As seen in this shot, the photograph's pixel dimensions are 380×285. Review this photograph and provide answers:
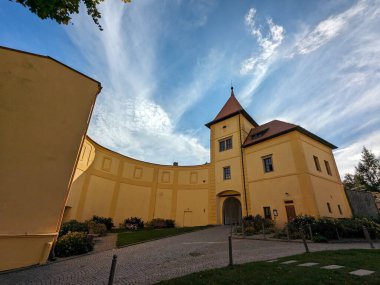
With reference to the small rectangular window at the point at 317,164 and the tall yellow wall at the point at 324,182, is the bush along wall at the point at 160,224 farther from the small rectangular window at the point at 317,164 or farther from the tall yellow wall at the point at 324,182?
the small rectangular window at the point at 317,164

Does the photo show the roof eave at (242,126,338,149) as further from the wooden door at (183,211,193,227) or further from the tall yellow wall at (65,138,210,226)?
the wooden door at (183,211,193,227)

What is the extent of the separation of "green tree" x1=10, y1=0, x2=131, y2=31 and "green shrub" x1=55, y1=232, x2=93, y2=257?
9.27m

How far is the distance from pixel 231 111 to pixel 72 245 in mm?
21615

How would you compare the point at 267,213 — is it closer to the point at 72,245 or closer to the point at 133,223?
the point at 133,223

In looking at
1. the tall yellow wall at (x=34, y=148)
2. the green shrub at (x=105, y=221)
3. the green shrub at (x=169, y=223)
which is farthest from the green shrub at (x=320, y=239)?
the green shrub at (x=105, y=221)

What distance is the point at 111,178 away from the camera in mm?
21672

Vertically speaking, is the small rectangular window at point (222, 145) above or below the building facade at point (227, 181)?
above

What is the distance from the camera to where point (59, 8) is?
185 inches

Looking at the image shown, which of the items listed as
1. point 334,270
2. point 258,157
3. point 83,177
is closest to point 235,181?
point 258,157

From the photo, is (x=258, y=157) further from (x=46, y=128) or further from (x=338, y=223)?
(x=46, y=128)

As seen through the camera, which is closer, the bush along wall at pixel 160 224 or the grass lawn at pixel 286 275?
the grass lawn at pixel 286 275

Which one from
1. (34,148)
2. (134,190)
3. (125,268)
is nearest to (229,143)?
(134,190)

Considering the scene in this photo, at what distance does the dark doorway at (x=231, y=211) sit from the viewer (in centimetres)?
2362

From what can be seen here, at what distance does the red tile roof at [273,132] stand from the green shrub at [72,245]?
1719 cm
